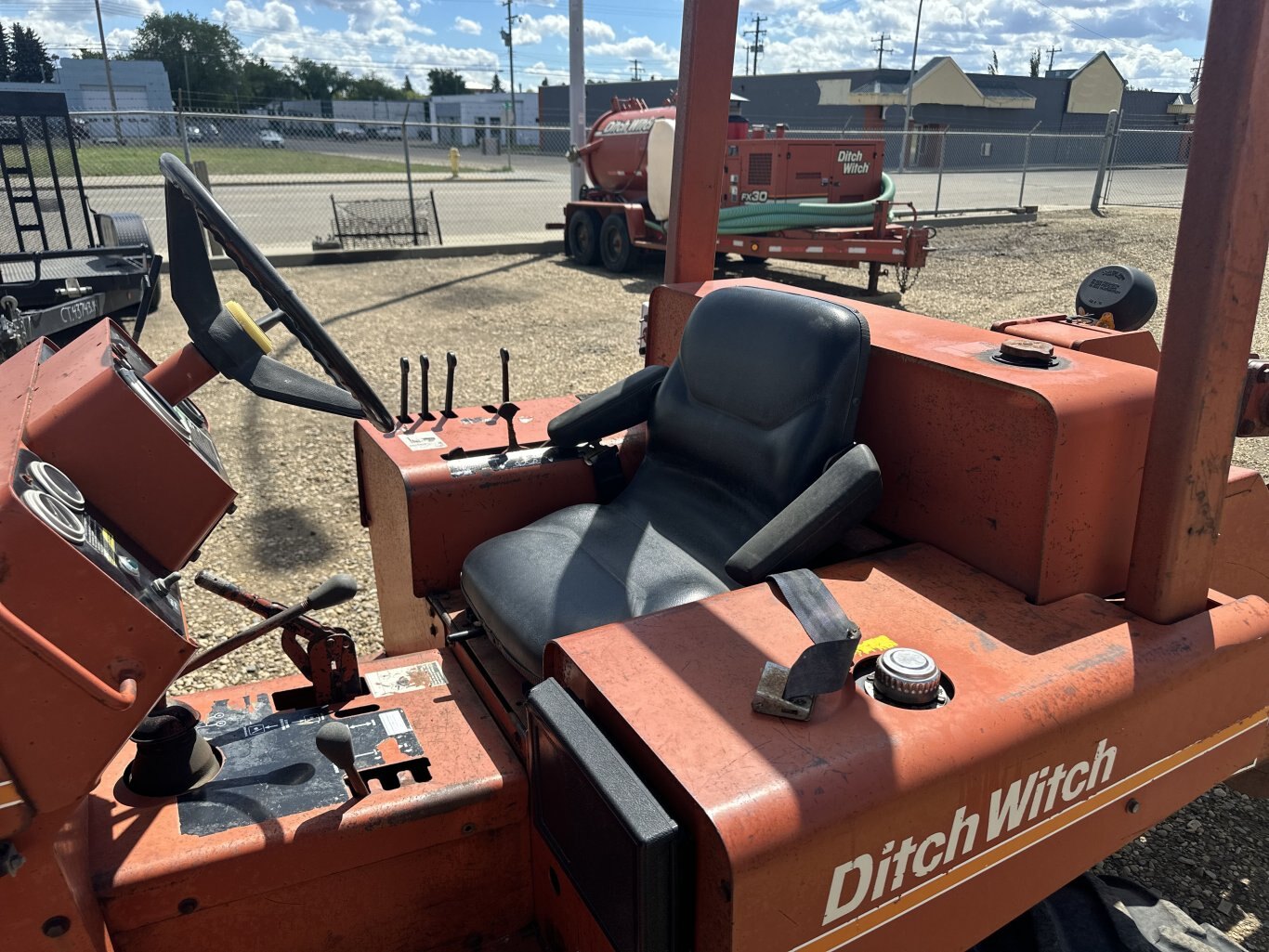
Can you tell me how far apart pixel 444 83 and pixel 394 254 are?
66.0m

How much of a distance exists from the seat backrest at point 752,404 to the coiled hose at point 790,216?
796 centimetres

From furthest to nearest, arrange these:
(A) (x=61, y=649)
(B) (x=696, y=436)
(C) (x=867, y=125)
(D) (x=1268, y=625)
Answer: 1. (C) (x=867, y=125)
2. (B) (x=696, y=436)
3. (D) (x=1268, y=625)
4. (A) (x=61, y=649)

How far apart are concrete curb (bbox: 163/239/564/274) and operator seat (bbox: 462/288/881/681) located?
9124 millimetres

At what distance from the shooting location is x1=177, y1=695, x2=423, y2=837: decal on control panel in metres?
1.46

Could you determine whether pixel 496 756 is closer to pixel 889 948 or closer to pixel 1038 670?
pixel 889 948

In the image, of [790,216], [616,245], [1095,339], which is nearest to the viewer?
[1095,339]

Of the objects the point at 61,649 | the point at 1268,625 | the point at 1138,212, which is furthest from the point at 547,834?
the point at 1138,212

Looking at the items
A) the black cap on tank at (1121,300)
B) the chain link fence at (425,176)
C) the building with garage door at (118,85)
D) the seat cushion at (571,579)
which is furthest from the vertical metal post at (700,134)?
the building with garage door at (118,85)

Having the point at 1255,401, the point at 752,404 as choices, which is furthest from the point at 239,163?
the point at 1255,401

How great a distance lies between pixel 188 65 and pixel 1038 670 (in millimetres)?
58817

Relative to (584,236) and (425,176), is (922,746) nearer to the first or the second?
(584,236)

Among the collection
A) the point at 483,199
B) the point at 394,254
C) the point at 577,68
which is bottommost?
the point at 394,254

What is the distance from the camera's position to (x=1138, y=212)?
54.9ft

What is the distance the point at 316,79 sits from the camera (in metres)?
60.6
